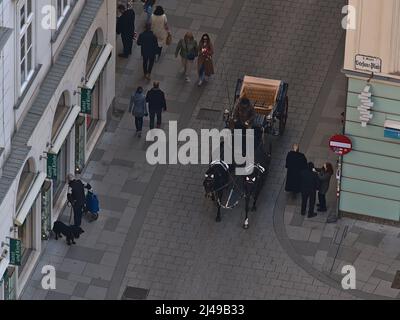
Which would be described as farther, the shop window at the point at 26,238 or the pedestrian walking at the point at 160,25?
the pedestrian walking at the point at 160,25

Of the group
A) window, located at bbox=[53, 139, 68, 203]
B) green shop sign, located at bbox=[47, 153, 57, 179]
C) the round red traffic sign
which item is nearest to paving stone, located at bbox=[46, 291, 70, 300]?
green shop sign, located at bbox=[47, 153, 57, 179]

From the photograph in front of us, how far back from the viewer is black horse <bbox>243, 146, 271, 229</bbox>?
58906mm

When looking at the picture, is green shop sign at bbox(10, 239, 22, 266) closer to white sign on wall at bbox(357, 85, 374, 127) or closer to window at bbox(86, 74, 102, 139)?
window at bbox(86, 74, 102, 139)

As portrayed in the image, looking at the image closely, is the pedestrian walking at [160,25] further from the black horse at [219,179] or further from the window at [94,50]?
the black horse at [219,179]

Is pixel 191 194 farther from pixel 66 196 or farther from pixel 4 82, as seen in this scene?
pixel 4 82

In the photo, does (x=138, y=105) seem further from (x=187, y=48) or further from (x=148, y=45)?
(x=187, y=48)

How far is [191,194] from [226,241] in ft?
7.77

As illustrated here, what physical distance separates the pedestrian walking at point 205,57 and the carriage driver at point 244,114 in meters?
4.05

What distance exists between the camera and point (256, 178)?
59094mm

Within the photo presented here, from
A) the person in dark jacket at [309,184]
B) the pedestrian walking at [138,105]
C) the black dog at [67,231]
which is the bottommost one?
the black dog at [67,231]

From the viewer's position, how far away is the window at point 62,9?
188 feet

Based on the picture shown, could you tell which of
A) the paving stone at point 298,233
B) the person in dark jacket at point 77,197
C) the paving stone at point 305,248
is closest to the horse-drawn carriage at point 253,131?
the paving stone at point 298,233

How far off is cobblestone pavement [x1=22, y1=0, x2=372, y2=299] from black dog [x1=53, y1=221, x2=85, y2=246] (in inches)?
10.9

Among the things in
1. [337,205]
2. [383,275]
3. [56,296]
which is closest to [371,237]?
[337,205]
